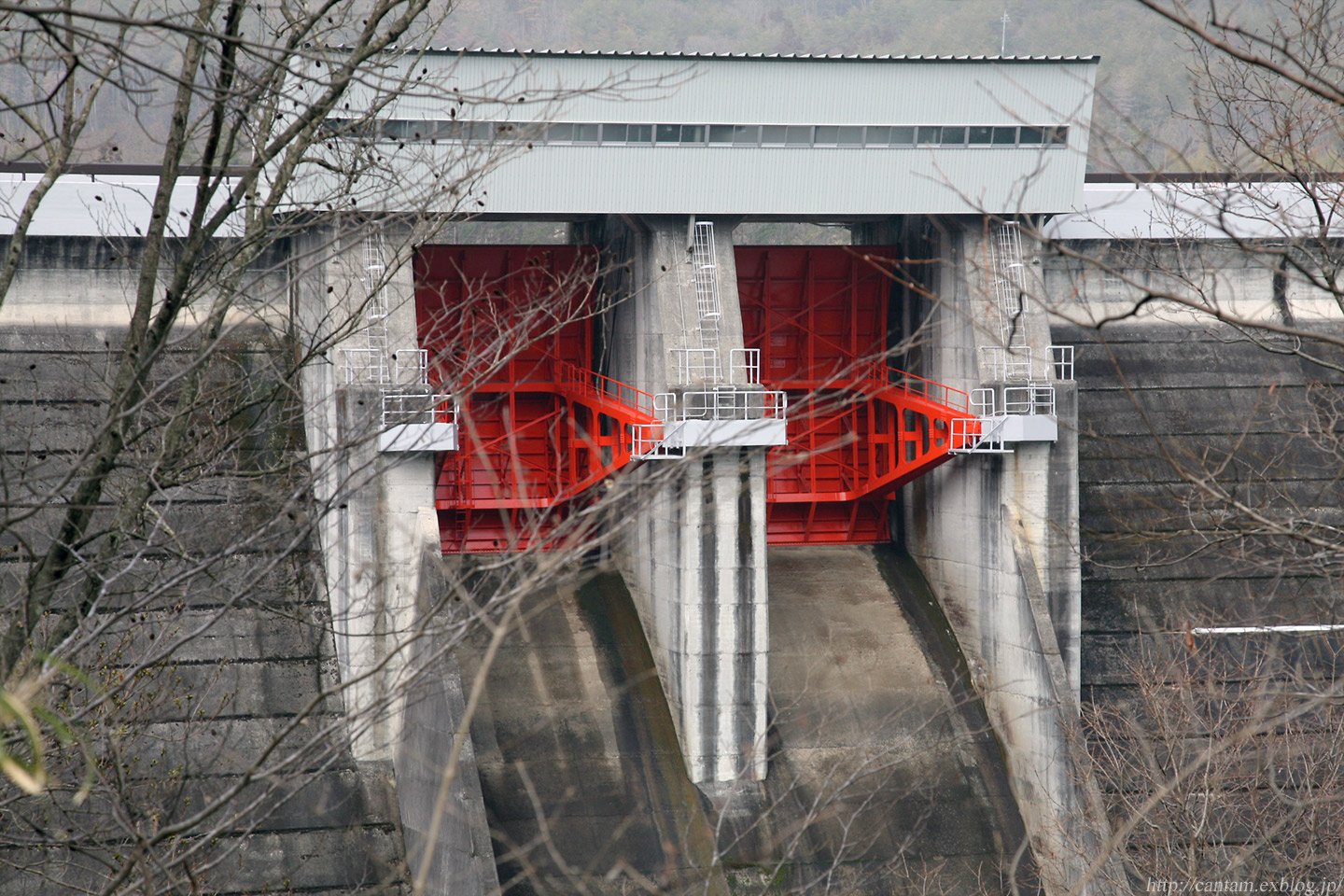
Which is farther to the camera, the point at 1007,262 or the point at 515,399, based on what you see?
the point at 515,399

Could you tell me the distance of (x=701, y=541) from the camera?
56.9ft

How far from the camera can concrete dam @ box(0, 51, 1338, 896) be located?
15.6 metres

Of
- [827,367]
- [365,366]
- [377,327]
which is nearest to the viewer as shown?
[377,327]

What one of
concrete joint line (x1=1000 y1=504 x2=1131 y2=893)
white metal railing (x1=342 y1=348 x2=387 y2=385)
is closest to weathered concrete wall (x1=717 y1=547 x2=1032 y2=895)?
concrete joint line (x1=1000 y1=504 x2=1131 y2=893)

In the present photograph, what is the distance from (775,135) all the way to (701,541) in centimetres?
558

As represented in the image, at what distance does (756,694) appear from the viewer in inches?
688

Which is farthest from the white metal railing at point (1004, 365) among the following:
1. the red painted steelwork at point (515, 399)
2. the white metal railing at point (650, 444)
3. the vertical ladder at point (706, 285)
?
the red painted steelwork at point (515, 399)

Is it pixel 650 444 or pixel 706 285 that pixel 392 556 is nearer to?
pixel 650 444

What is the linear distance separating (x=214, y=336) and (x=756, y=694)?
460 inches

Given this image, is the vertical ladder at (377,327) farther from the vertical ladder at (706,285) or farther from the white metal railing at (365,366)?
the vertical ladder at (706,285)

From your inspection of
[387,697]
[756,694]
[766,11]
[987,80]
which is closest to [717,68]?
[987,80]

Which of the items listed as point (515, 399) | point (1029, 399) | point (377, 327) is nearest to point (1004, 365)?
point (1029, 399)

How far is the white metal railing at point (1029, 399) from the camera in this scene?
1794cm

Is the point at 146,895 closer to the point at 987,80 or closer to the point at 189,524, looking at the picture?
the point at 189,524
